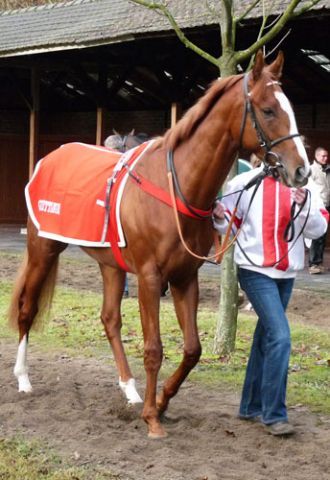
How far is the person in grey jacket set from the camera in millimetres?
13227

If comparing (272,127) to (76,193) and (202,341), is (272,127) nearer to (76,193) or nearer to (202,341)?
(76,193)

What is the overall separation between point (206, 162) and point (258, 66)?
2.12ft

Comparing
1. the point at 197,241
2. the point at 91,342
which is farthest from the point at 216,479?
the point at 91,342

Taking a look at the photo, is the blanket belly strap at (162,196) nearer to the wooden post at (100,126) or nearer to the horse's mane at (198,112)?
the horse's mane at (198,112)

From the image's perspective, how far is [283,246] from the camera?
498 centimetres

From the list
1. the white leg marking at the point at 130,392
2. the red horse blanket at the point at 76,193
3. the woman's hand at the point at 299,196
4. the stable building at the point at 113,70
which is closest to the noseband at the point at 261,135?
the woman's hand at the point at 299,196

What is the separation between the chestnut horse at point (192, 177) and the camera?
4.53m

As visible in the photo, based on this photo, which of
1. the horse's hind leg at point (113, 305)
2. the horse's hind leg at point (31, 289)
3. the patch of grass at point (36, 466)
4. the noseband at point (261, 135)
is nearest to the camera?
the patch of grass at point (36, 466)

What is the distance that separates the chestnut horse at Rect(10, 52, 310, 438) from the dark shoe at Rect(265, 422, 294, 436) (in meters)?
0.63

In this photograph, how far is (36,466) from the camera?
433 cm

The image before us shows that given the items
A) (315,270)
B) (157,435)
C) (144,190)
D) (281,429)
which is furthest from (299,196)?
(315,270)

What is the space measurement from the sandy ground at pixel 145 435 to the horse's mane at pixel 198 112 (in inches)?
69.7

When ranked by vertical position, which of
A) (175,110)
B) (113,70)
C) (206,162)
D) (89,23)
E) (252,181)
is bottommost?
(175,110)

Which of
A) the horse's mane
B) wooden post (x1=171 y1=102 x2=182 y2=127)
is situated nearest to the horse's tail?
the horse's mane
